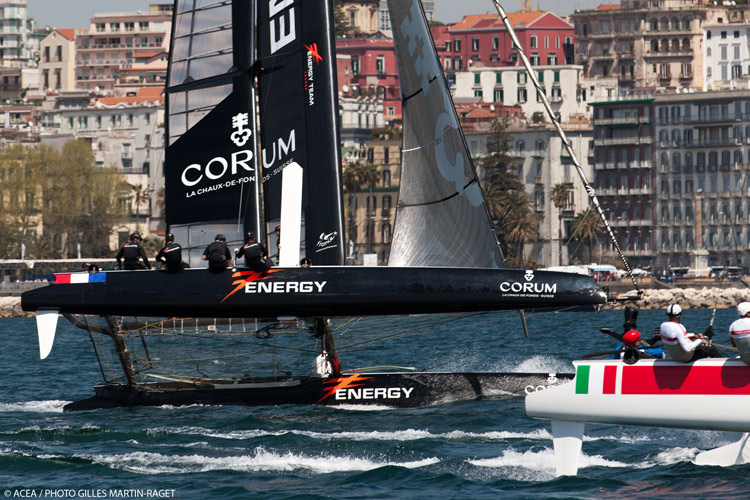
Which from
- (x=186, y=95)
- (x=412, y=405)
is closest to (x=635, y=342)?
(x=412, y=405)

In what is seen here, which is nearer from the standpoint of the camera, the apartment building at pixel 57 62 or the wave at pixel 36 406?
the wave at pixel 36 406

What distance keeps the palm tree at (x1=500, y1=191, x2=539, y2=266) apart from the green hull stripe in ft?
300

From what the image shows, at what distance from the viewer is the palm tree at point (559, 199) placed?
114m

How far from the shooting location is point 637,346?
57.4 feet

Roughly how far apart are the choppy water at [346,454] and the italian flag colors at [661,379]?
0.95 meters

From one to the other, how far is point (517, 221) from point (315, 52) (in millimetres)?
86898

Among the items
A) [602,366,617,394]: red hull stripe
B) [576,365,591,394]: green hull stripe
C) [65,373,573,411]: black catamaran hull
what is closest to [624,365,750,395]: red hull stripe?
[602,366,617,394]: red hull stripe

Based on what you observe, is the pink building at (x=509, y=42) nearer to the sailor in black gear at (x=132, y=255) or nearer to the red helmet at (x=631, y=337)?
the sailor in black gear at (x=132, y=255)

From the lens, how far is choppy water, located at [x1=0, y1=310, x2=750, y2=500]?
1642 cm

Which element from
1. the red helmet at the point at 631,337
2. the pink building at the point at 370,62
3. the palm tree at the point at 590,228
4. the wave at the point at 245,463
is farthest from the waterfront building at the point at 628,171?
the red helmet at the point at 631,337

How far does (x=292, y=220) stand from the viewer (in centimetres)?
2092

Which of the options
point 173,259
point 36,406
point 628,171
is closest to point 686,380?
point 173,259

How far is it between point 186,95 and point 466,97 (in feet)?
373

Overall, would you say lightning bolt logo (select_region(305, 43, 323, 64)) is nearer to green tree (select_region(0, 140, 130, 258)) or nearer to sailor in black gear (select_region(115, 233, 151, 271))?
sailor in black gear (select_region(115, 233, 151, 271))
